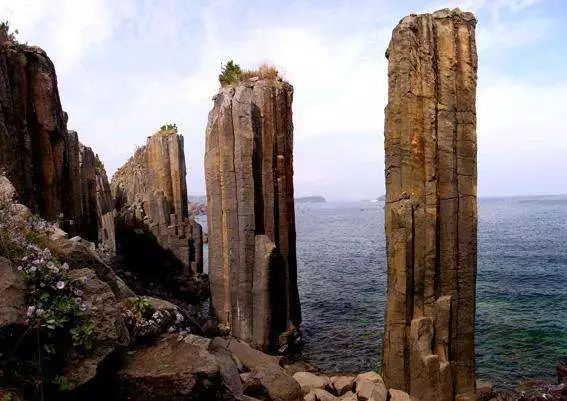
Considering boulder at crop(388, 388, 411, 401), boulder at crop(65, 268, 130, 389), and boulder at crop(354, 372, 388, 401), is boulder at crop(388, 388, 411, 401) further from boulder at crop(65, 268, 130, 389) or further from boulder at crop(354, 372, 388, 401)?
boulder at crop(65, 268, 130, 389)

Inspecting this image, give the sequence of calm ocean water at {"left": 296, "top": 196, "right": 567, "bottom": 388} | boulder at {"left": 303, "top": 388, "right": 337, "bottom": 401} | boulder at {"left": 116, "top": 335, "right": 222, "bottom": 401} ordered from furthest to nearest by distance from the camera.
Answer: calm ocean water at {"left": 296, "top": 196, "right": 567, "bottom": 388}
boulder at {"left": 303, "top": 388, "right": 337, "bottom": 401}
boulder at {"left": 116, "top": 335, "right": 222, "bottom": 401}

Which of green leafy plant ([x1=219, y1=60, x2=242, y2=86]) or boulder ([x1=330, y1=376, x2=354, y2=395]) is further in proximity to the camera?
green leafy plant ([x1=219, y1=60, x2=242, y2=86])

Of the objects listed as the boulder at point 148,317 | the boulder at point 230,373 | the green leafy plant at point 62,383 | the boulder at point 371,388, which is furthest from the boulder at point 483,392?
the green leafy plant at point 62,383

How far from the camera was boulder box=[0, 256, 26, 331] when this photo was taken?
12.0 ft

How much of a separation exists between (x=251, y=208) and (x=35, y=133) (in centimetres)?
732

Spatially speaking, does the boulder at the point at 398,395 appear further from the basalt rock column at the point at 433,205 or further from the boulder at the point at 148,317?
the boulder at the point at 148,317

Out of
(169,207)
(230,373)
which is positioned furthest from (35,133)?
(169,207)

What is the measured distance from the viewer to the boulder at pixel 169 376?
4152mm

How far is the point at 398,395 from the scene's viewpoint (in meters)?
11.6

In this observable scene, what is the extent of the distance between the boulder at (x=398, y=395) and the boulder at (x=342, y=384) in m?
1.34

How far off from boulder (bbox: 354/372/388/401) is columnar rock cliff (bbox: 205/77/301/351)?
475 centimetres

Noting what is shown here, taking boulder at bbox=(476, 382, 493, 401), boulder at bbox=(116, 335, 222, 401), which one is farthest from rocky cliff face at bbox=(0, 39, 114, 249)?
boulder at bbox=(476, 382, 493, 401)

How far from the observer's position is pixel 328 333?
19797mm

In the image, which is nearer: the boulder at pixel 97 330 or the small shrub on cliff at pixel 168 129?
the boulder at pixel 97 330
